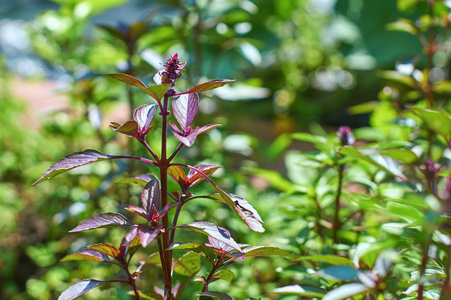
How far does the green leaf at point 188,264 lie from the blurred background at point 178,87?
30 centimetres

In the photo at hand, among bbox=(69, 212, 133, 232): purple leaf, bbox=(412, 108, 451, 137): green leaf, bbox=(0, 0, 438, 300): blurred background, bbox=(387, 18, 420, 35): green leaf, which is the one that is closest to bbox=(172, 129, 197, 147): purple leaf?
bbox=(69, 212, 133, 232): purple leaf

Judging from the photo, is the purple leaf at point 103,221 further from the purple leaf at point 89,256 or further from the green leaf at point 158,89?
the green leaf at point 158,89

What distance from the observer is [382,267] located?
1.24ft

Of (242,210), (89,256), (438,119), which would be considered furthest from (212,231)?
(438,119)

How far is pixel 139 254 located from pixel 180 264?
87cm

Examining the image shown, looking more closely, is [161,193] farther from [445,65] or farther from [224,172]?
[445,65]

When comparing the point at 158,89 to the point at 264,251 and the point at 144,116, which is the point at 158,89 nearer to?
the point at 144,116

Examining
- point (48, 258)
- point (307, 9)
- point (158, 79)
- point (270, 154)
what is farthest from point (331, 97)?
point (158, 79)

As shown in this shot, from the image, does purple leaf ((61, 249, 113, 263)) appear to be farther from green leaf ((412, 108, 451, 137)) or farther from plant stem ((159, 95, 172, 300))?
green leaf ((412, 108, 451, 137))

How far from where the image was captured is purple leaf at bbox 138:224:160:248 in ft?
1.26

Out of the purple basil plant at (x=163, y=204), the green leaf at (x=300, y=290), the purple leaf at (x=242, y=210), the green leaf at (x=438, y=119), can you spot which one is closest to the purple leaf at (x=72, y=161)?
the purple basil plant at (x=163, y=204)

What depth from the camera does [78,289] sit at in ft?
1.48

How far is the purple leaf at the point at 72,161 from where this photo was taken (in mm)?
424

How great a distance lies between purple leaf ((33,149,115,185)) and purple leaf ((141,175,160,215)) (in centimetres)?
6
